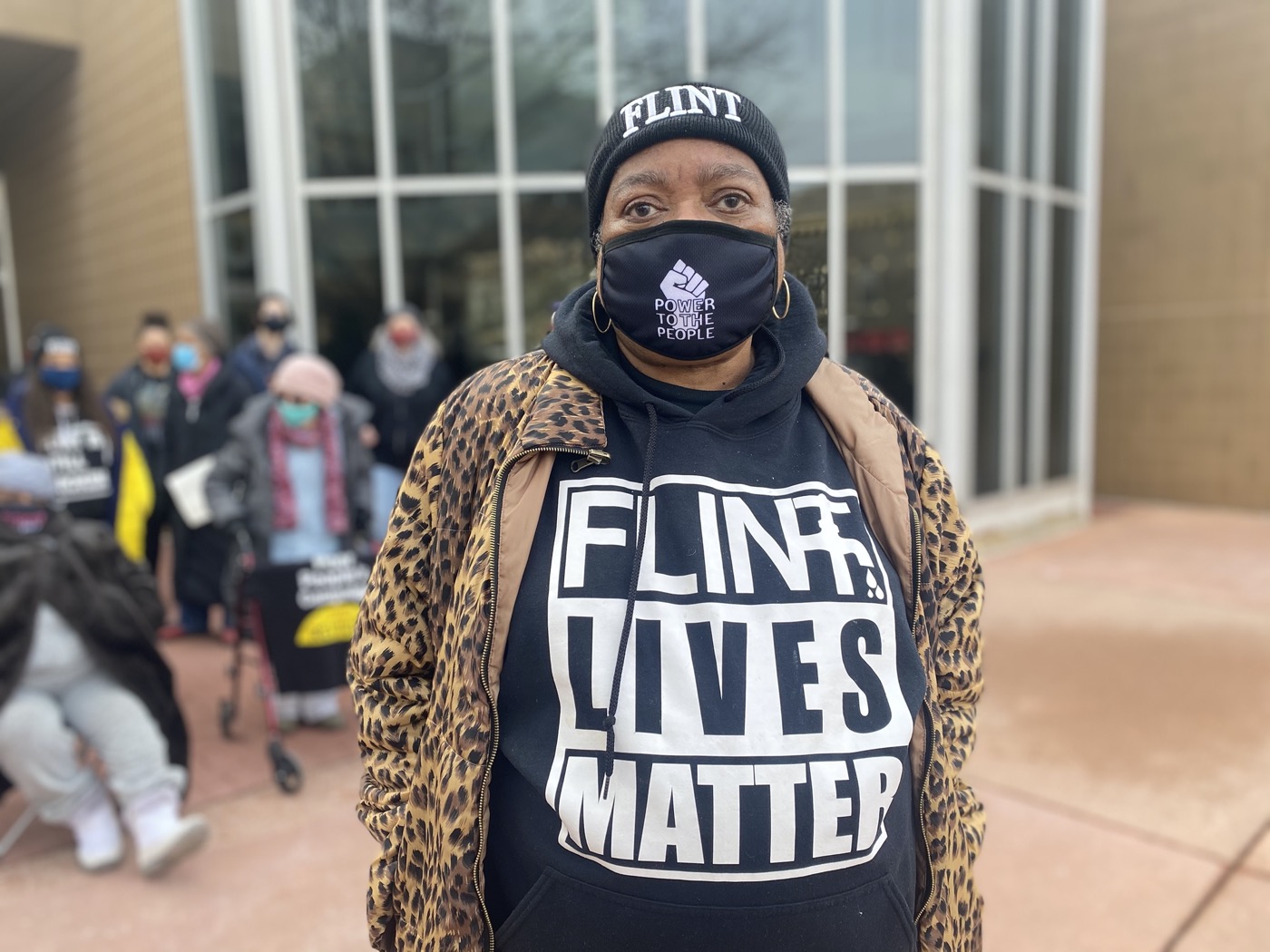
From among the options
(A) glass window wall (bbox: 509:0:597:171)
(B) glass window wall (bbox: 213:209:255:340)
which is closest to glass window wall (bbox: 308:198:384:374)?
(B) glass window wall (bbox: 213:209:255:340)

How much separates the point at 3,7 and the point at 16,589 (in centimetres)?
893

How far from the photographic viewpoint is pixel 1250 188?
391 inches

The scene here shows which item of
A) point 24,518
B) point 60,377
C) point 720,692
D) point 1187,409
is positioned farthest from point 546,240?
point 1187,409

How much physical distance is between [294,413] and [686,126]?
3.44m

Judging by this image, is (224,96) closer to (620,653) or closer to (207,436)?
(207,436)

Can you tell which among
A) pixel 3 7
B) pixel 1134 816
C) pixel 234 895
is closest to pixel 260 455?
pixel 234 895

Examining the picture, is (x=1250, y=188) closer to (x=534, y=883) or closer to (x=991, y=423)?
(x=991, y=423)

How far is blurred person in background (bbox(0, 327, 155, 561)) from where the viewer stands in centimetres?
589

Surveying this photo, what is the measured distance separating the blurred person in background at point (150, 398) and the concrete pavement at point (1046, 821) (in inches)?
44.8

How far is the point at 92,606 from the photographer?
11.5 ft

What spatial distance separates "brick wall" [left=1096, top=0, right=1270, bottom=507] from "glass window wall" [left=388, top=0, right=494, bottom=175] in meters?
7.00

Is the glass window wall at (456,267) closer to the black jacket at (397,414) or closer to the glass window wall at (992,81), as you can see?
the black jacket at (397,414)

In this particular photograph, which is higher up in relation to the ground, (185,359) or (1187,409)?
(185,359)

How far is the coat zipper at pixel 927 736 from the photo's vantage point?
5.06 feet
